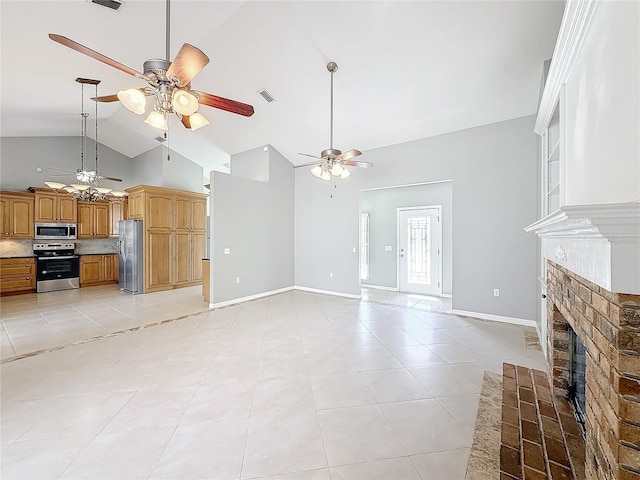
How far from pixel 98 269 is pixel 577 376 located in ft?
31.7

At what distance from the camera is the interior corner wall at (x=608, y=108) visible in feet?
3.64

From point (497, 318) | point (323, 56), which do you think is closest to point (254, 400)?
point (497, 318)

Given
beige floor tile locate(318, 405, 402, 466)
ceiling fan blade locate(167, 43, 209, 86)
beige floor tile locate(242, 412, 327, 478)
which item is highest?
ceiling fan blade locate(167, 43, 209, 86)

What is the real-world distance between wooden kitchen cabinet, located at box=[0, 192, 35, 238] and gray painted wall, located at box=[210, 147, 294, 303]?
492 cm

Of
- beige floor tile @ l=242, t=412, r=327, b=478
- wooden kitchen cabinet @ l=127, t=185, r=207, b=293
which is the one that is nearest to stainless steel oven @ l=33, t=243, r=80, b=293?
wooden kitchen cabinet @ l=127, t=185, r=207, b=293

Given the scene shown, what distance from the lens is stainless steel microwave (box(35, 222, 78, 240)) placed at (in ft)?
21.5

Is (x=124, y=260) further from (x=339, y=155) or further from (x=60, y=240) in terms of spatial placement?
(x=339, y=155)

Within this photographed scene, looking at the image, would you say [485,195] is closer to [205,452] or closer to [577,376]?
[577,376]

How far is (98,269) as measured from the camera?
751 cm

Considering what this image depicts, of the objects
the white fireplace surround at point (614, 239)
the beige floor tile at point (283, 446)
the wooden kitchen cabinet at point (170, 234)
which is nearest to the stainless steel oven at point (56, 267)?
the wooden kitchen cabinet at point (170, 234)

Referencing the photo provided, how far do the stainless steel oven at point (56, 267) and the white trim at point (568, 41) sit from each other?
9.62 meters

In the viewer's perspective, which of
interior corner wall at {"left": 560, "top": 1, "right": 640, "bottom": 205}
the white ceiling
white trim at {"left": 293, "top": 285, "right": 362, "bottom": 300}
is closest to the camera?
interior corner wall at {"left": 560, "top": 1, "right": 640, "bottom": 205}

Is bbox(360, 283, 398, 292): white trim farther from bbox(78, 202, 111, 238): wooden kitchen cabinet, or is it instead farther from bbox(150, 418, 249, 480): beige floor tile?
bbox(78, 202, 111, 238): wooden kitchen cabinet

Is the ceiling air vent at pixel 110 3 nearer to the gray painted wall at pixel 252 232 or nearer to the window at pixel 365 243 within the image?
the gray painted wall at pixel 252 232
